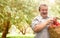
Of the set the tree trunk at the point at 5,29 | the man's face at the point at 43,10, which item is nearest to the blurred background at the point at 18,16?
the tree trunk at the point at 5,29

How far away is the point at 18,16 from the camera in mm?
1959

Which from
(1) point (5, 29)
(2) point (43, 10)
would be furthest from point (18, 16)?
(2) point (43, 10)

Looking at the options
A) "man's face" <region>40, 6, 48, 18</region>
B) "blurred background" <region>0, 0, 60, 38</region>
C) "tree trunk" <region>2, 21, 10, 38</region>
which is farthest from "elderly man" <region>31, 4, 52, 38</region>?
"tree trunk" <region>2, 21, 10, 38</region>

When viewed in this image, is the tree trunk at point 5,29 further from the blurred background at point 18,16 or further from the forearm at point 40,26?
the forearm at point 40,26

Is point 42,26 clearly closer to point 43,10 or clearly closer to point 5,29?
point 43,10

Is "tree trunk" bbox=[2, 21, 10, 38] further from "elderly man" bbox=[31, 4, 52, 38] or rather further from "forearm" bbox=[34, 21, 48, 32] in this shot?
"forearm" bbox=[34, 21, 48, 32]

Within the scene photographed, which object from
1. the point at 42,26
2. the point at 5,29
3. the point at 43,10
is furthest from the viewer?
the point at 5,29


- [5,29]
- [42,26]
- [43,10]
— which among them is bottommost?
[5,29]

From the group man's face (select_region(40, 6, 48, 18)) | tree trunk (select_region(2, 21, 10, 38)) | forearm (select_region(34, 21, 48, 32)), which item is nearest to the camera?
forearm (select_region(34, 21, 48, 32))

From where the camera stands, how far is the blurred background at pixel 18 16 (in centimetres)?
195

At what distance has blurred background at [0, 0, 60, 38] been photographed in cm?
195

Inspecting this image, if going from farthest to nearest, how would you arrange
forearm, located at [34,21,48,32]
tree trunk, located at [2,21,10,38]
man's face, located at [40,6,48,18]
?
tree trunk, located at [2,21,10,38], man's face, located at [40,6,48,18], forearm, located at [34,21,48,32]

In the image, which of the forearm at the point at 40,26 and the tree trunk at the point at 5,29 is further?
the tree trunk at the point at 5,29

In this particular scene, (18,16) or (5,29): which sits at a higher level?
(18,16)
